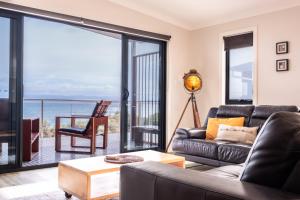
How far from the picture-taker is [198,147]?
371cm

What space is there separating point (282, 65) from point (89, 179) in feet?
11.1

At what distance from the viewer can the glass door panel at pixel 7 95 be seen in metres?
3.75

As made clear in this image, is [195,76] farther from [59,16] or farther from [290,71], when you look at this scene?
[59,16]

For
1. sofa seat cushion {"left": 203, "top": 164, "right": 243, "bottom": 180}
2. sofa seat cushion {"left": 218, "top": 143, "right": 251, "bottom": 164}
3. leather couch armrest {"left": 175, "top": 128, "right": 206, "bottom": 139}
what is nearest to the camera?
sofa seat cushion {"left": 203, "top": 164, "right": 243, "bottom": 180}

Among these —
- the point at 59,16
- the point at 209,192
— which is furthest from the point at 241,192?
the point at 59,16

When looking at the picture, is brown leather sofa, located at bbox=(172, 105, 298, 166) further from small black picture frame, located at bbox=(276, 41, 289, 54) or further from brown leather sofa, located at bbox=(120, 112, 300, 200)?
brown leather sofa, located at bbox=(120, 112, 300, 200)

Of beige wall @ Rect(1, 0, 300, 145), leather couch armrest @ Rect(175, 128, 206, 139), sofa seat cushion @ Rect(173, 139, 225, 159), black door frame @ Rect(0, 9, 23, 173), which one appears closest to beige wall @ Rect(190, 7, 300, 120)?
beige wall @ Rect(1, 0, 300, 145)

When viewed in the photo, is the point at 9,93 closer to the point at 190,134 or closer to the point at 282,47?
the point at 190,134

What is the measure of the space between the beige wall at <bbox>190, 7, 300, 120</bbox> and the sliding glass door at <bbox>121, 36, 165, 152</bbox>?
84 centimetres

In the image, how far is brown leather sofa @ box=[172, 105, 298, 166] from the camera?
333 cm

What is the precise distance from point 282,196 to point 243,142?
2.70 m

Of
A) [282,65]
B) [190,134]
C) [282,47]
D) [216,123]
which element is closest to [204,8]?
[282,47]

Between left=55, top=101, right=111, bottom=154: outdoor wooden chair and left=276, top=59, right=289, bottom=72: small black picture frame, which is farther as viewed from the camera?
left=55, top=101, right=111, bottom=154: outdoor wooden chair

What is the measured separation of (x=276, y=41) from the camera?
447 cm
